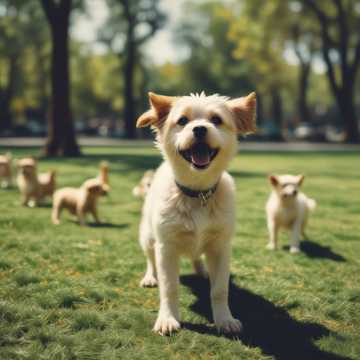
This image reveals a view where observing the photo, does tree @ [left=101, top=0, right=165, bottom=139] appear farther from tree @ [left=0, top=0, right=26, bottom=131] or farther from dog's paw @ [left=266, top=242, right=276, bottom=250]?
dog's paw @ [left=266, top=242, right=276, bottom=250]

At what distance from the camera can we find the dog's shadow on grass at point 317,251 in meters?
5.74

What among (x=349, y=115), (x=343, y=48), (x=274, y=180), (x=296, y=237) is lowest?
(x=296, y=237)

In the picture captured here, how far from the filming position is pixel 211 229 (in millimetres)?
3680

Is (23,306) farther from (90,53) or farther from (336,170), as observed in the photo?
(90,53)

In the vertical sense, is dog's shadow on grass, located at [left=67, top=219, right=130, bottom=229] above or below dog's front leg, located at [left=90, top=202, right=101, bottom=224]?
below

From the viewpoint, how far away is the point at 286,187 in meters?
6.13

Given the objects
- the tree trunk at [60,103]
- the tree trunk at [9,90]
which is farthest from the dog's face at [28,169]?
the tree trunk at [9,90]

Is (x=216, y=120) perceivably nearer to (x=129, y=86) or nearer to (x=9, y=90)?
(x=129, y=86)

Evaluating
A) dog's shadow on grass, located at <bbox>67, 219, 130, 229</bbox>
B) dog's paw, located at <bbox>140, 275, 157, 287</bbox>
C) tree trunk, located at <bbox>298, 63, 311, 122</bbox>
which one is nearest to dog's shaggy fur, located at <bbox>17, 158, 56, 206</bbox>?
dog's shadow on grass, located at <bbox>67, 219, 130, 229</bbox>

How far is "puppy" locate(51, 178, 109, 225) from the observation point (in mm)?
7512

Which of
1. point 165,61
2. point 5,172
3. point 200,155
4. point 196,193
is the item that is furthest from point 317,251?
point 165,61

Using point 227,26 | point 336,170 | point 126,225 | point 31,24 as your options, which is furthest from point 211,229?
point 227,26

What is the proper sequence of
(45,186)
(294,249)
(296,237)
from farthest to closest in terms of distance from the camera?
(45,186) < (296,237) < (294,249)

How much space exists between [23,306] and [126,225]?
13.0 feet
